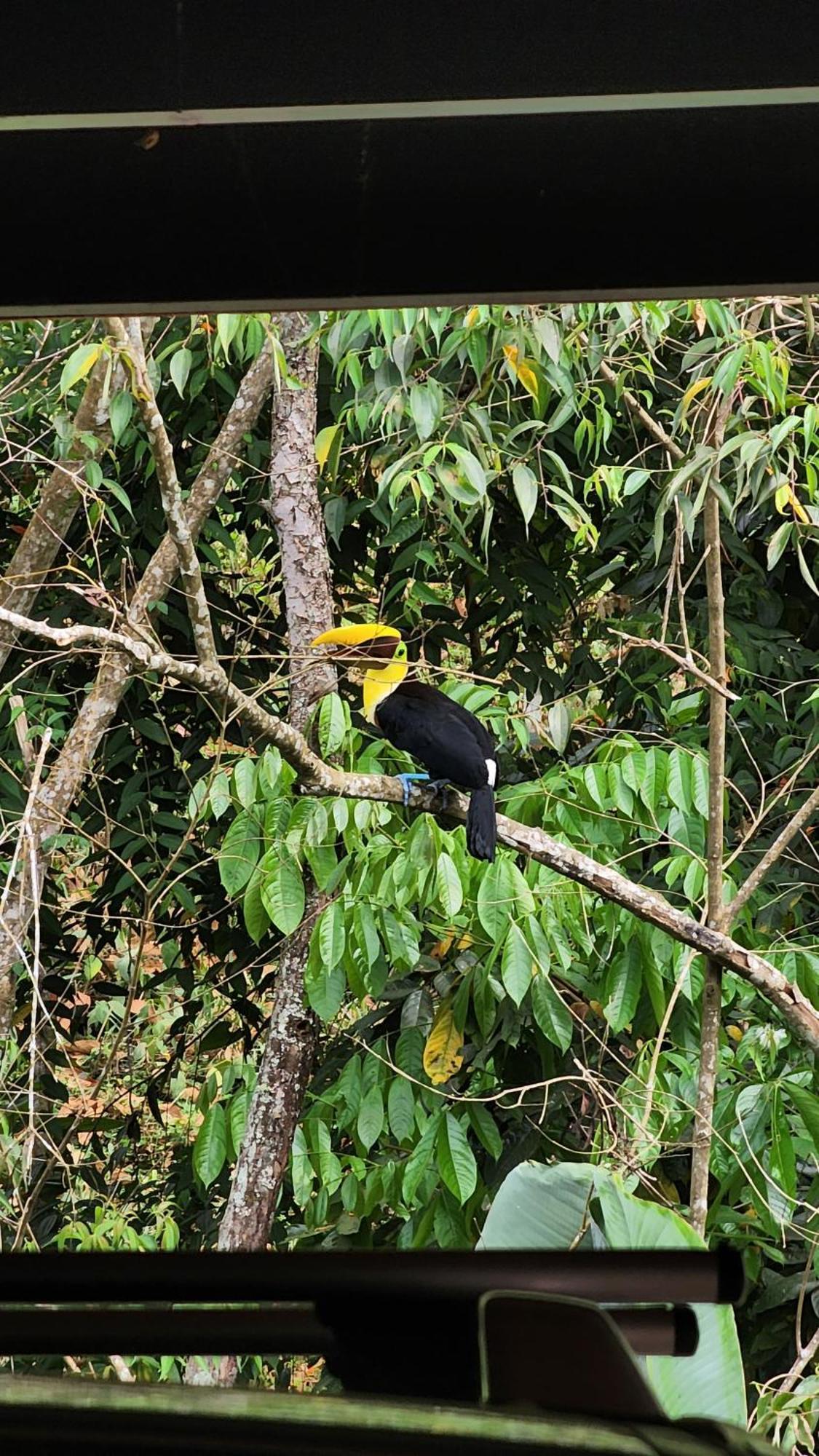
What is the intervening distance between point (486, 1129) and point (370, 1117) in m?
0.24

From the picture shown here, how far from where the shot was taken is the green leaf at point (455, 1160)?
277 centimetres

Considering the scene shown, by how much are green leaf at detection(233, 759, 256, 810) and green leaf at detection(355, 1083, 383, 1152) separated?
746 mm

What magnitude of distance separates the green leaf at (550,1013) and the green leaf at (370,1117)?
0.42 meters

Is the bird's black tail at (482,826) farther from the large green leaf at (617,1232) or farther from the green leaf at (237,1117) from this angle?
the green leaf at (237,1117)

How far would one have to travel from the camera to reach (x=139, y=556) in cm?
354

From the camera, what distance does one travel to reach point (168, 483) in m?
2.45

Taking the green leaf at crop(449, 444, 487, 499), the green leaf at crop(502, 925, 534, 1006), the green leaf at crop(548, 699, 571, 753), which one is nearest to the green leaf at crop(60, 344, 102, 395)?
the green leaf at crop(449, 444, 487, 499)

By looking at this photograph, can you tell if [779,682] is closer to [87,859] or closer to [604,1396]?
[87,859]

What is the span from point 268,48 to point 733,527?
256 cm

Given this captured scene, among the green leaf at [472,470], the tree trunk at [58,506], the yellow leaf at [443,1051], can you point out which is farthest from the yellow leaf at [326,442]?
the yellow leaf at [443,1051]

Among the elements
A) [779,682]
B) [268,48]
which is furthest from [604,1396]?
[779,682]

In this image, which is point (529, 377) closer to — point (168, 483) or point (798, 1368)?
point (168, 483)

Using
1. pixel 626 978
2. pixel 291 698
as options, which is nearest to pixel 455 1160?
pixel 626 978

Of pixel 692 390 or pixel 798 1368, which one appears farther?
pixel 692 390
